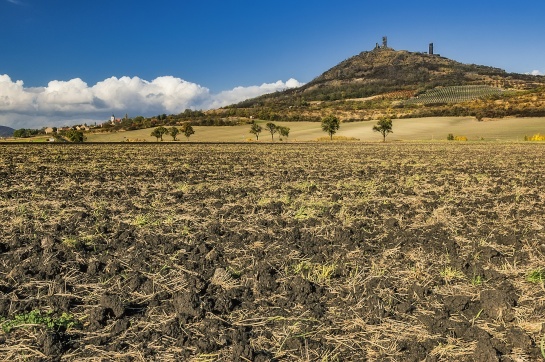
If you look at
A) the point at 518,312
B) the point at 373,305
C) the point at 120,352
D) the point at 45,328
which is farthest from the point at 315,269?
the point at 45,328

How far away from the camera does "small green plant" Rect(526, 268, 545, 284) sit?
6.20 m

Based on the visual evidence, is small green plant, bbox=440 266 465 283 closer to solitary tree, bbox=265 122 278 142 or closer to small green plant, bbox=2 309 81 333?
small green plant, bbox=2 309 81 333

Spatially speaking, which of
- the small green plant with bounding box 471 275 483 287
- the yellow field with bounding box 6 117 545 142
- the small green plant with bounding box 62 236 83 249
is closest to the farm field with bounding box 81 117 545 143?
the yellow field with bounding box 6 117 545 142

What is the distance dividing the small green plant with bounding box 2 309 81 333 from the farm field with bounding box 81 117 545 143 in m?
92.9

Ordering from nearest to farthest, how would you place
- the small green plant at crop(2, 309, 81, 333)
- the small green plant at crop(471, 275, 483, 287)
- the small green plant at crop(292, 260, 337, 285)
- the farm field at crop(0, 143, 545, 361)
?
1. the farm field at crop(0, 143, 545, 361)
2. the small green plant at crop(2, 309, 81, 333)
3. the small green plant at crop(471, 275, 483, 287)
4. the small green plant at crop(292, 260, 337, 285)

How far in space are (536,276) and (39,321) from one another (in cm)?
655

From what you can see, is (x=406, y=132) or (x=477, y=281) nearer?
→ (x=477, y=281)

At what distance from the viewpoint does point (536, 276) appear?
6.33 meters

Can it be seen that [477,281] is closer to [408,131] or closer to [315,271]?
[315,271]

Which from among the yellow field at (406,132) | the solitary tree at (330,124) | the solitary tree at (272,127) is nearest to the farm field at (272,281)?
the solitary tree at (330,124)

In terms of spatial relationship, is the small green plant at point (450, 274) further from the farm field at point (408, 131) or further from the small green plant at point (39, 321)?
the farm field at point (408, 131)

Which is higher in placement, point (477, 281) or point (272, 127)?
point (272, 127)

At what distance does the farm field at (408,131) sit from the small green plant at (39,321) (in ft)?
305

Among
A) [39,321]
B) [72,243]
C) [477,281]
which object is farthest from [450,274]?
[72,243]
